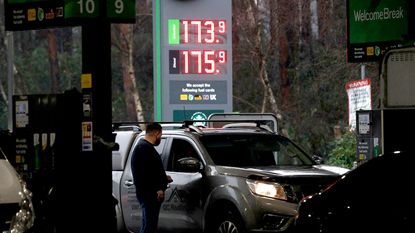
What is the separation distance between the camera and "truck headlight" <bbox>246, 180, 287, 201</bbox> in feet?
44.2

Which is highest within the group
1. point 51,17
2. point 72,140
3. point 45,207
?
point 51,17

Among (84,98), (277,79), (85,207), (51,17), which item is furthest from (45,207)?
(277,79)

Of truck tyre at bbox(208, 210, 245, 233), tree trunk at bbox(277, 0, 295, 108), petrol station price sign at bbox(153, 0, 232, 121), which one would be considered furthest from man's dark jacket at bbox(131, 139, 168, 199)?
tree trunk at bbox(277, 0, 295, 108)

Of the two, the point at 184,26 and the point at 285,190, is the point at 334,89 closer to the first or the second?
the point at 184,26

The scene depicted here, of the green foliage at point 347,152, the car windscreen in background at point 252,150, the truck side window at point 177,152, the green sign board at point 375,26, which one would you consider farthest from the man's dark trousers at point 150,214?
the green foliage at point 347,152

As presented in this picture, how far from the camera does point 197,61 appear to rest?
26.2 m

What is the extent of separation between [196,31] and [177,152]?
36.3 feet

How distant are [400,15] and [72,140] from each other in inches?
221

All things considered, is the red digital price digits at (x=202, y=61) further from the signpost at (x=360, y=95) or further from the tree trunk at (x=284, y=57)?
the tree trunk at (x=284, y=57)

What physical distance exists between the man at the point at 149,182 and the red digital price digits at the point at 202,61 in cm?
1188

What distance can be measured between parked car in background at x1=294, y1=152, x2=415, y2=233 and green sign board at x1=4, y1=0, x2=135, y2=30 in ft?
17.4

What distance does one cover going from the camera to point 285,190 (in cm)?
1348

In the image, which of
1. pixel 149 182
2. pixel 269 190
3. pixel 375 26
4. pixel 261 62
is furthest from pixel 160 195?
pixel 261 62

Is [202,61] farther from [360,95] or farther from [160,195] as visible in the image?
[160,195]
